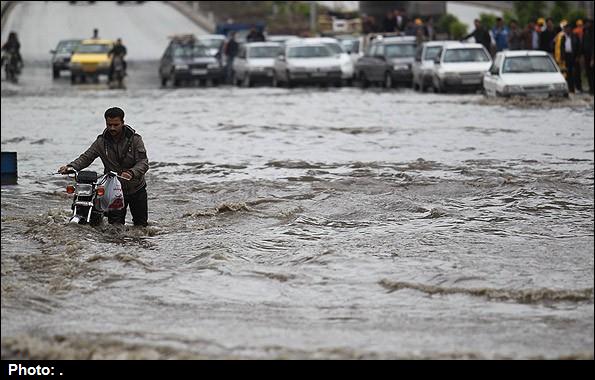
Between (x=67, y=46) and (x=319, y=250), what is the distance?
40.4 m

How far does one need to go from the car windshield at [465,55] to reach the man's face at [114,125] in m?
24.4

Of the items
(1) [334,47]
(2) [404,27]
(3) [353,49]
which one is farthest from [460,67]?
(2) [404,27]

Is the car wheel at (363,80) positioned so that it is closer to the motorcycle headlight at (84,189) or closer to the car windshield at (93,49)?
the car windshield at (93,49)

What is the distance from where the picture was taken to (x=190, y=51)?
4619cm

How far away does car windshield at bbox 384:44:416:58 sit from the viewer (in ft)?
139

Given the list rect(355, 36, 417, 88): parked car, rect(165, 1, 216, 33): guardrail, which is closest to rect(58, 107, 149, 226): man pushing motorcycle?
rect(355, 36, 417, 88): parked car

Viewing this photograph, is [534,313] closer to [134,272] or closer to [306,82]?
[134,272]

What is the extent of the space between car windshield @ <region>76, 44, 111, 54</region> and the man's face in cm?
3482

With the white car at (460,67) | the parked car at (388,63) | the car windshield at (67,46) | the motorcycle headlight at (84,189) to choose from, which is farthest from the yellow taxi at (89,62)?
the motorcycle headlight at (84,189)

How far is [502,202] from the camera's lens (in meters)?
16.8

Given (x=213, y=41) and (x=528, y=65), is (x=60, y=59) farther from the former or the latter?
(x=528, y=65)

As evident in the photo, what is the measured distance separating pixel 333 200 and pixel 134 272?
5198 mm

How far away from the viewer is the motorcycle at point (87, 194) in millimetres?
13805

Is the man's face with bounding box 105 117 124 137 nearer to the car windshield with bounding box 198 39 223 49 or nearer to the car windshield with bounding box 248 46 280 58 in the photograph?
the car windshield with bounding box 248 46 280 58
